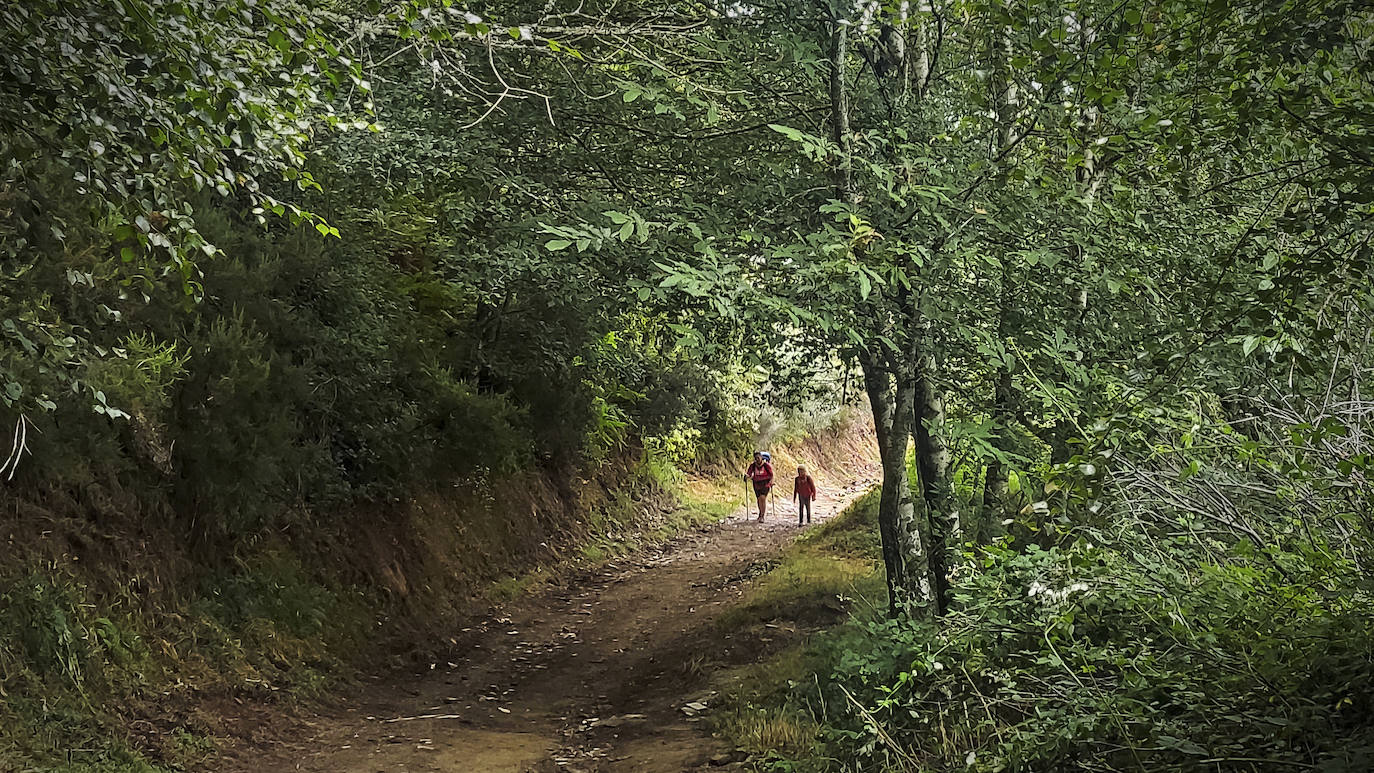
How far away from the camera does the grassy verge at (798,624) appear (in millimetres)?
7004

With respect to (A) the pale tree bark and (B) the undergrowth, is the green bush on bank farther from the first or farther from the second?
(A) the pale tree bark

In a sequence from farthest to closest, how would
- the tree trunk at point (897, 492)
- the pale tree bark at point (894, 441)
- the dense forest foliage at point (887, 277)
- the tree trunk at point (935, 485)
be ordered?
the tree trunk at point (897, 492)
the tree trunk at point (935, 485)
the pale tree bark at point (894, 441)
the dense forest foliage at point (887, 277)

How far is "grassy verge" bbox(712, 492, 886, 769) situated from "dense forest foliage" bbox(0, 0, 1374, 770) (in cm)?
36

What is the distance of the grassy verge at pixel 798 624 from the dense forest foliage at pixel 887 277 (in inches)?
14.0

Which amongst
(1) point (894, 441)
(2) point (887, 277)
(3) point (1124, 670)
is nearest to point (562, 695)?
(1) point (894, 441)

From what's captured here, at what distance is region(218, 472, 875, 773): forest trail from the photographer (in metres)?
7.26

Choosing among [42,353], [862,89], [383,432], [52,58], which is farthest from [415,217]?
[52,58]

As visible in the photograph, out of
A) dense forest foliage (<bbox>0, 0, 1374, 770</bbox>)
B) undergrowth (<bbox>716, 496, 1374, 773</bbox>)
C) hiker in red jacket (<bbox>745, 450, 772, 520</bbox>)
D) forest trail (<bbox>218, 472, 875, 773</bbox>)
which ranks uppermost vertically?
dense forest foliage (<bbox>0, 0, 1374, 770</bbox>)

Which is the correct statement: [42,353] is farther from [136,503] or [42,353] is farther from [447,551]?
[447,551]

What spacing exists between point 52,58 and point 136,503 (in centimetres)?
574

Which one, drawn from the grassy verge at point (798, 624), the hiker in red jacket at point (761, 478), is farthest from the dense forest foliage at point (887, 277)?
the hiker in red jacket at point (761, 478)

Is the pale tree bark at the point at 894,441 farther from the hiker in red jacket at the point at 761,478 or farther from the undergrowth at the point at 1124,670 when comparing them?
the hiker in red jacket at the point at 761,478

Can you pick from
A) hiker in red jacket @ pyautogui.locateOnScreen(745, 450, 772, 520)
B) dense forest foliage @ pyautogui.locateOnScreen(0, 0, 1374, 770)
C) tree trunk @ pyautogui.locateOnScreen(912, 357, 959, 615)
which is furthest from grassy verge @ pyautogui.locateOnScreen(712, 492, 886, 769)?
hiker in red jacket @ pyautogui.locateOnScreen(745, 450, 772, 520)

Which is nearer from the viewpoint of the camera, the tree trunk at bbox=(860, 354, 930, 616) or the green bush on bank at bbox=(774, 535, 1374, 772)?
the green bush on bank at bbox=(774, 535, 1374, 772)
